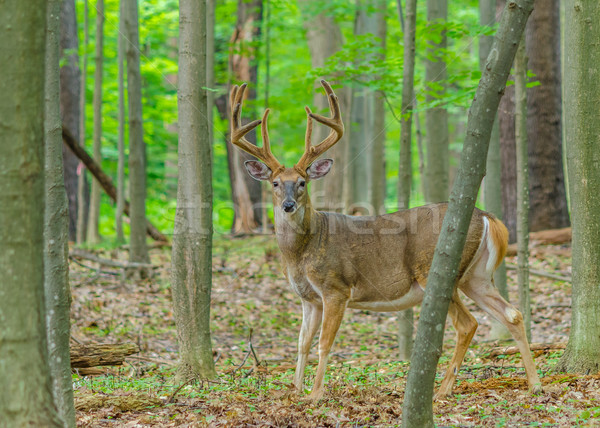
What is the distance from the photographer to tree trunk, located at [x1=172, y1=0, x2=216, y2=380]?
5980mm

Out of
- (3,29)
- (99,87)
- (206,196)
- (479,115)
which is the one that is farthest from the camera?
(99,87)

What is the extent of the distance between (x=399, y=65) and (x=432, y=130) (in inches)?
91.8

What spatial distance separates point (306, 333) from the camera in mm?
6504

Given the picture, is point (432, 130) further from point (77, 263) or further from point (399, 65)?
point (77, 263)

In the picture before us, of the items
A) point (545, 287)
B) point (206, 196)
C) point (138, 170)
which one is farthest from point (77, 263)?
point (545, 287)

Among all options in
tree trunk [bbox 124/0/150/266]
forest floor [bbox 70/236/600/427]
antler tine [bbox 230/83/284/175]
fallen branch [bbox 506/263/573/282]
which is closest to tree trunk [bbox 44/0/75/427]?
forest floor [bbox 70/236/600/427]

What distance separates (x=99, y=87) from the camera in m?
14.2

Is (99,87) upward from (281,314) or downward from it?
upward

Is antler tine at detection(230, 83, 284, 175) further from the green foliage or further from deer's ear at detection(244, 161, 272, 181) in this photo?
the green foliage

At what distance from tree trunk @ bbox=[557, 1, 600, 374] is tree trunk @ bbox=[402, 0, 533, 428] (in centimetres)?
222

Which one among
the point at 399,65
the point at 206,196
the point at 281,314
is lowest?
the point at 281,314

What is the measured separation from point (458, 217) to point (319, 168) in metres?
3.56

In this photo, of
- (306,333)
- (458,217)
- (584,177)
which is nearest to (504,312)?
(584,177)

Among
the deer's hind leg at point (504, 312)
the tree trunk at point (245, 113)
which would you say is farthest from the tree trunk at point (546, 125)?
the deer's hind leg at point (504, 312)
